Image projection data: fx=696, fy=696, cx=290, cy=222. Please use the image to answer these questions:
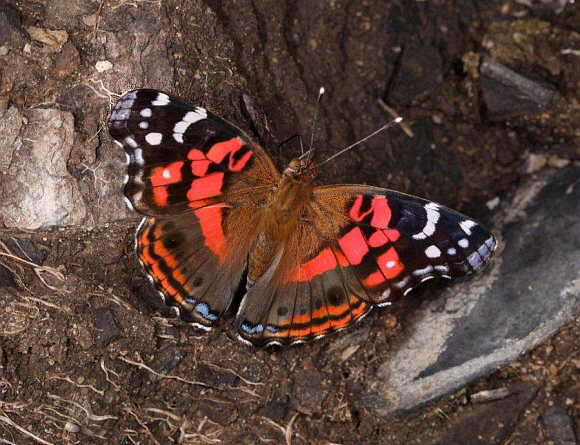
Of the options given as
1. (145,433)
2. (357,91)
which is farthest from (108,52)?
(145,433)

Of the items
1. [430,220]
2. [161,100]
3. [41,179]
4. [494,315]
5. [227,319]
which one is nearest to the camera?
[161,100]

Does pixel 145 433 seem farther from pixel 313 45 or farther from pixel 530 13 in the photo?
pixel 530 13

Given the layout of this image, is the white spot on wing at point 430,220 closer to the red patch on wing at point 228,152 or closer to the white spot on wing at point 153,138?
the red patch on wing at point 228,152

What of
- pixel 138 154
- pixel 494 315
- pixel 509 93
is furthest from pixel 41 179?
pixel 509 93

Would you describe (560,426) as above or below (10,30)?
below

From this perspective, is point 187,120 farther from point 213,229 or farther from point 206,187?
point 213,229

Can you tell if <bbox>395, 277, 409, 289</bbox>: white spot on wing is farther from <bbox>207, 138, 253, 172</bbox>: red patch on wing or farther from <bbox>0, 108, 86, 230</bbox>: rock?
<bbox>0, 108, 86, 230</bbox>: rock
